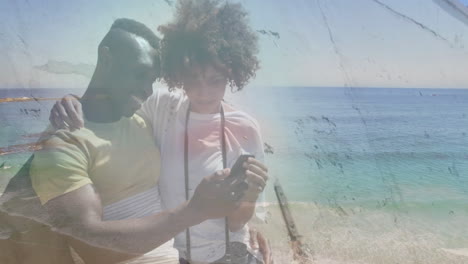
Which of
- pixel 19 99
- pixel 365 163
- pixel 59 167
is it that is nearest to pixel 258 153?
pixel 365 163

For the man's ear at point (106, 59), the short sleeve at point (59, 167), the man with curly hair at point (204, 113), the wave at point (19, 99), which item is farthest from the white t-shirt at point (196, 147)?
the wave at point (19, 99)

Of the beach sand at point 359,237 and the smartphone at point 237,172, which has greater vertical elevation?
the smartphone at point 237,172

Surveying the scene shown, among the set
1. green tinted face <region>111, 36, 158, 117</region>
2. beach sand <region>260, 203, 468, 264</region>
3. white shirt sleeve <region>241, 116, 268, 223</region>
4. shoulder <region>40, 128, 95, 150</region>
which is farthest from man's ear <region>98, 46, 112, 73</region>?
beach sand <region>260, 203, 468, 264</region>

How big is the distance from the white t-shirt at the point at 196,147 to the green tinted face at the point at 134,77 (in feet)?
0.18

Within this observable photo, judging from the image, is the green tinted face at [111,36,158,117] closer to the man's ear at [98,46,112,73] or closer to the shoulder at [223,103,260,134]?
the man's ear at [98,46,112,73]

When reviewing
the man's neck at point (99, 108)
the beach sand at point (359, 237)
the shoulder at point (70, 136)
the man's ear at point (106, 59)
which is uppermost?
the man's ear at point (106, 59)

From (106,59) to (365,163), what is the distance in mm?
1434

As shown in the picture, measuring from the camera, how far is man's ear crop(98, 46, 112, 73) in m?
2.58

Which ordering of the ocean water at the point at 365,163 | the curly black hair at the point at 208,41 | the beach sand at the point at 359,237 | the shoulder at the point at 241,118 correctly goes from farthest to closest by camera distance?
the beach sand at the point at 359,237
the ocean water at the point at 365,163
the shoulder at the point at 241,118
the curly black hair at the point at 208,41

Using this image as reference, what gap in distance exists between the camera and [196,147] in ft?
8.27

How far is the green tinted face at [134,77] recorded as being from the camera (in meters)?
2.52

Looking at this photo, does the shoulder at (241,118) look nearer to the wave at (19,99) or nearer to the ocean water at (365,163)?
the ocean water at (365,163)

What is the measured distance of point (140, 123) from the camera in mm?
2592

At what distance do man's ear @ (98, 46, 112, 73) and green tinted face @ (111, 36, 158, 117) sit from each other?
33mm
